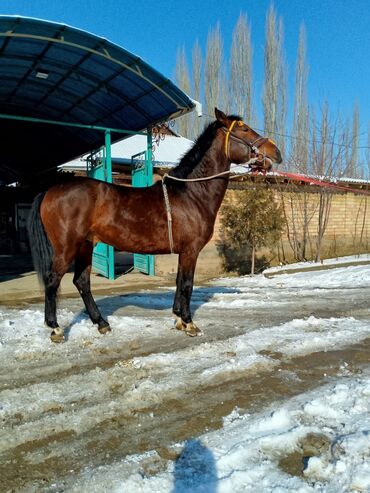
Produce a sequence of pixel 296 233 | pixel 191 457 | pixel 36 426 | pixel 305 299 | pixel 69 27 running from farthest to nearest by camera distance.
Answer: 1. pixel 296 233
2. pixel 305 299
3. pixel 69 27
4. pixel 36 426
5. pixel 191 457

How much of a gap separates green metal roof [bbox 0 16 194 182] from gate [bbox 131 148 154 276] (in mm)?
804

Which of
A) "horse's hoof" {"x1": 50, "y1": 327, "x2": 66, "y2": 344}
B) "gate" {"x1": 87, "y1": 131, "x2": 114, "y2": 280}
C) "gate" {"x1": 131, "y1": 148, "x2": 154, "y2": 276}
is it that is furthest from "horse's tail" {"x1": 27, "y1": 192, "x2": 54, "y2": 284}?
"gate" {"x1": 131, "y1": 148, "x2": 154, "y2": 276}

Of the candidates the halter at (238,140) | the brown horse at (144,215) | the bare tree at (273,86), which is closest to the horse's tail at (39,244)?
the brown horse at (144,215)

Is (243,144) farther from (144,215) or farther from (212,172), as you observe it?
(144,215)

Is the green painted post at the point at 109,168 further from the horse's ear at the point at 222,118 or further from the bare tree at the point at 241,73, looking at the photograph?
the bare tree at the point at 241,73

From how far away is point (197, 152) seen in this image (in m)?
4.88

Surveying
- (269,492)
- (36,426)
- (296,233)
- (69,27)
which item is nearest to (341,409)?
(269,492)

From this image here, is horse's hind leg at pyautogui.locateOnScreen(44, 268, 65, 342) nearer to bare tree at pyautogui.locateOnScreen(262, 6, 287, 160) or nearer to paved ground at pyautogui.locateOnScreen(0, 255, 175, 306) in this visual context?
paved ground at pyautogui.locateOnScreen(0, 255, 175, 306)

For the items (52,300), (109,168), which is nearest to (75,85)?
(109,168)

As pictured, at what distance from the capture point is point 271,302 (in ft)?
21.9

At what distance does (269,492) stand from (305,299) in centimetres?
547

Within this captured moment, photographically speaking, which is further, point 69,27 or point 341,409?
point 69,27

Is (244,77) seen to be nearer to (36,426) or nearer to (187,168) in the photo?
(187,168)

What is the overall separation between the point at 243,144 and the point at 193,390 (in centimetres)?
301
